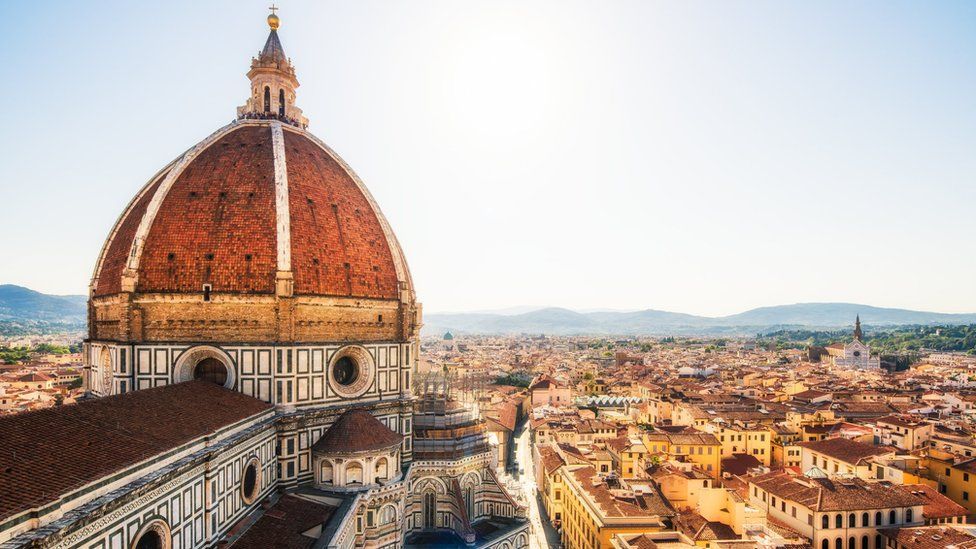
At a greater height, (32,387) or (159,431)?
(159,431)

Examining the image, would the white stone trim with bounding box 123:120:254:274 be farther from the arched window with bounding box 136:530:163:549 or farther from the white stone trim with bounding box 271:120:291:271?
the arched window with bounding box 136:530:163:549

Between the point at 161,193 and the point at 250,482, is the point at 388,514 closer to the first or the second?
the point at 250,482

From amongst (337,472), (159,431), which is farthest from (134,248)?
(337,472)

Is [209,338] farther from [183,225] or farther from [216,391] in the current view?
[183,225]

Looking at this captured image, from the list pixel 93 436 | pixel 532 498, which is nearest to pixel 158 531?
pixel 93 436

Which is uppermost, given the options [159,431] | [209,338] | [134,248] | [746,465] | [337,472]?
[134,248]

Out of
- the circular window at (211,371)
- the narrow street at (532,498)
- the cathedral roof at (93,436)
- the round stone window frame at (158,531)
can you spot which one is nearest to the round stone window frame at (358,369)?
the circular window at (211,371)

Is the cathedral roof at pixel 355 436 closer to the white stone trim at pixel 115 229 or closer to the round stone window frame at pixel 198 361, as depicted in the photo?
the round stone window frame at pixel 198 361
